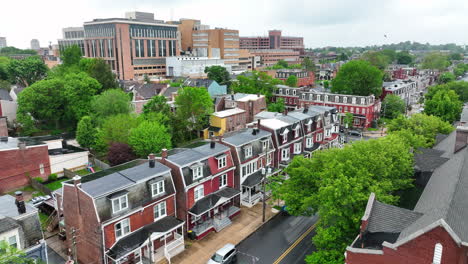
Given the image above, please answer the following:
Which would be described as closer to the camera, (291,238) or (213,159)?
(291,238)

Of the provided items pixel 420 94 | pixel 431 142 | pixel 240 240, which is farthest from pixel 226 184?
pixel 420 94

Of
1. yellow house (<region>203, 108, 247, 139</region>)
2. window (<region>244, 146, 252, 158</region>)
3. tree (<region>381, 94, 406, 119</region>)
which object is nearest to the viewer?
window (<region>244, 146, 252, 158</region>)

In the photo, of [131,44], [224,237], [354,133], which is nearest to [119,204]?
[224,237]

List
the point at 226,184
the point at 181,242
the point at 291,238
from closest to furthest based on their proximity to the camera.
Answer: the point at 181,242 → the point at 291,238 → the point at 226,184

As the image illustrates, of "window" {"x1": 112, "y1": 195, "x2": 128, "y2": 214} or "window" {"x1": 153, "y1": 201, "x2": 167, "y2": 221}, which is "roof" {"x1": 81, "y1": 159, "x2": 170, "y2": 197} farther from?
"window" {"x1": 153, "y1": 201, "x2": 167, "y2": 221}

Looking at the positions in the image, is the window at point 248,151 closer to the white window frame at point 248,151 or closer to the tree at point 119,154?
the white window frame at point 248,151

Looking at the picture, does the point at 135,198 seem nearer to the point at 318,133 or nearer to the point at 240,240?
the point at 240,240

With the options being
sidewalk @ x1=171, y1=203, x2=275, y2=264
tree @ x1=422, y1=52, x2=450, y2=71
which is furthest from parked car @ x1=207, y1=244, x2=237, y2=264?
tree @ x1=422, y1=52, x2=450, y2=71
